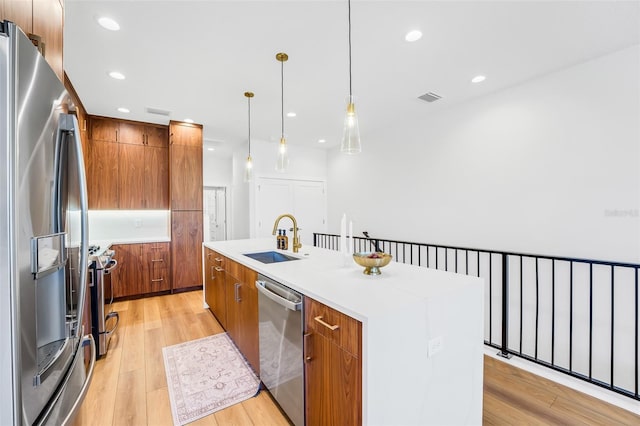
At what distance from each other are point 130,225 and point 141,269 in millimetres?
894

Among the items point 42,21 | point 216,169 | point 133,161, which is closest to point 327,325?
point 42,21

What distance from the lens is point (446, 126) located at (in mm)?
3971

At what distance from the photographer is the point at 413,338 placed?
1268mm

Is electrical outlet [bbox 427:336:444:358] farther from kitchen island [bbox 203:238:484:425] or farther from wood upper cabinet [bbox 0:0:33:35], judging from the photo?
wood upper cabinet [bbox 0:0:33:35]

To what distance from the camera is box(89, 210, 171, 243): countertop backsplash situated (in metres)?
4.46

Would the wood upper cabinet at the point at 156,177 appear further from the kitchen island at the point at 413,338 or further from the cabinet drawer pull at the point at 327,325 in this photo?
the cabinet drawer pull at the point at 327,325

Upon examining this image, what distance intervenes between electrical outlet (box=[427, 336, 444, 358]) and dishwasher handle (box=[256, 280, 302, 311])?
0.68m

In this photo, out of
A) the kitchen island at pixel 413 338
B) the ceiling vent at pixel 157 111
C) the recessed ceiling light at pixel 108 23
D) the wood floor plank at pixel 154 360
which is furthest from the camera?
the ceiling vent at pixel 157 111

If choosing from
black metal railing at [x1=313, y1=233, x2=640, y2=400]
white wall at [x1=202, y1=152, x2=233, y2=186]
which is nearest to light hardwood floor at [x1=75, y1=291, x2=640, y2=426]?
black metal railing at [x1=313, y1=233, x2=640, y2=400]

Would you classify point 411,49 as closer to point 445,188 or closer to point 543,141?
point 543,141

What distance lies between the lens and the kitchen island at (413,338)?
1.14 m

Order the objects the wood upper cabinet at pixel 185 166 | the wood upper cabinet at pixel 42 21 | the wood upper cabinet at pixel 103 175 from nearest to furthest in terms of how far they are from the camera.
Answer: the wood upper cabinet at pixel 42 21 < the wood upper cabinet at pixel 103 175 < the wood upper cabinet at pixel 185 166

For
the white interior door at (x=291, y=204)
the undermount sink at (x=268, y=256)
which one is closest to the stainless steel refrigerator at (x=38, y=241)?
the undermount sink at (x=268, y=256)

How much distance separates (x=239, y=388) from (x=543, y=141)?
12.6 ft
